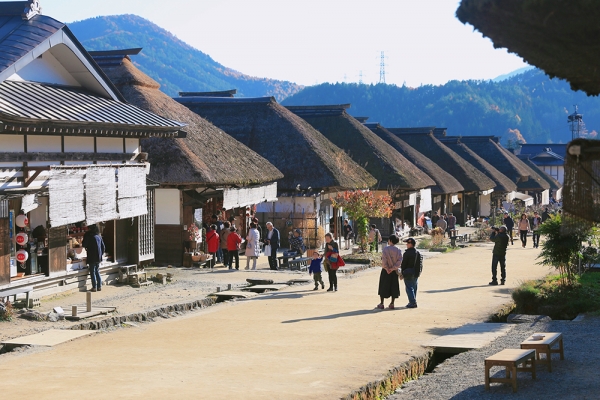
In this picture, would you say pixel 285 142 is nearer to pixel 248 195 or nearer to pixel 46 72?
pixel 248 195

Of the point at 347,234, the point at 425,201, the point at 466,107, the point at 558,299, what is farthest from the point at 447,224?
the point at 466,107

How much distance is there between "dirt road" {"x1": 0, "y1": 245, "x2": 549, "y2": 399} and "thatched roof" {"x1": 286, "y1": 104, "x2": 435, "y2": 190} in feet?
64.7

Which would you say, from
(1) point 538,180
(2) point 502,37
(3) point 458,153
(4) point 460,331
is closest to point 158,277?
(4) point 460,331

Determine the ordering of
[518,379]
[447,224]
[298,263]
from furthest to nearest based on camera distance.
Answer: [447,224]
[298,263]
[518,379]

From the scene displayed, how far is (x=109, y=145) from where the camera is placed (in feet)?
64.0

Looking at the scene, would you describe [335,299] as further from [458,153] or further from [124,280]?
[458,153]

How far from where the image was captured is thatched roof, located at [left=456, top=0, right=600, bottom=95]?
565 cm

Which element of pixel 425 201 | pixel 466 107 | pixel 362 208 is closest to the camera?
pixel 362 208

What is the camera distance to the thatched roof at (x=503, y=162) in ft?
204

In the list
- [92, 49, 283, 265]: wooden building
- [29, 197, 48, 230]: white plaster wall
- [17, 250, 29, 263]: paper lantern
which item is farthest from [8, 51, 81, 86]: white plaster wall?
[92, 49, 283, 265]: wooden building

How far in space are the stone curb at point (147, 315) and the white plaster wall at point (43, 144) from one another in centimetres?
386

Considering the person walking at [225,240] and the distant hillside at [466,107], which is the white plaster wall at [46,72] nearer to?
the person walking at [225,240]

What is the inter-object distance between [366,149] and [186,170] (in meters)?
18.1

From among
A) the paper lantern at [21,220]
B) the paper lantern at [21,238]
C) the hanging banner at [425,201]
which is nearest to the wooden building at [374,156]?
the hanging banner at [425,201]
